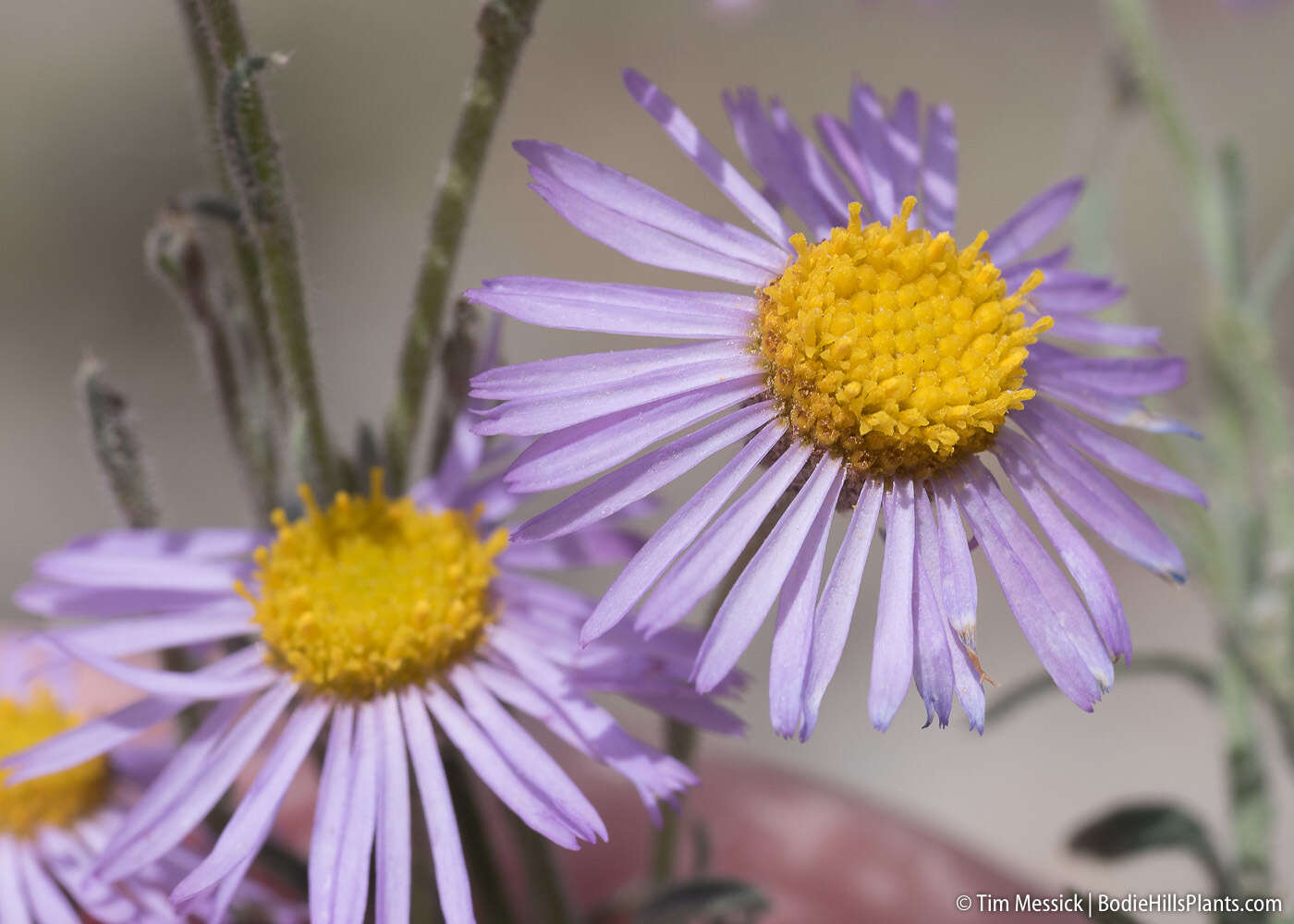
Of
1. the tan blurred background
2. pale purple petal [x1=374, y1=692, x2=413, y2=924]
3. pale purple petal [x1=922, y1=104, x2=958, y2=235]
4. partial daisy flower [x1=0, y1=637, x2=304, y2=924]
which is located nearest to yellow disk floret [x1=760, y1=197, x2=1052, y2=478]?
pale purple petal [x1=922, y1=104, x2=958, y2=235]

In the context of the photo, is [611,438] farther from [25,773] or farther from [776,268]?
[25,773]

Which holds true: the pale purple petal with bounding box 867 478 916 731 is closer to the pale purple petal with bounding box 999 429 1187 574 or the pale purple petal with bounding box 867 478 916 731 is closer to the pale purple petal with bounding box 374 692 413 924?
the pale purple petal with bounding box 999 429 1187 574

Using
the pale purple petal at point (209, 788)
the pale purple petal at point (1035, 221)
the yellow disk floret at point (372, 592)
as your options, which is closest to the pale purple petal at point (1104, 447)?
the pale purple petal at point (1035, 221)

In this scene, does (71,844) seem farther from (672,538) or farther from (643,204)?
(643,204)

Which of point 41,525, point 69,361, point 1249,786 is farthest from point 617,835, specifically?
point 69,361

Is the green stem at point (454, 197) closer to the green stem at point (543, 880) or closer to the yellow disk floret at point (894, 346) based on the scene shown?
the yellow disk floret at point (894, 346)
